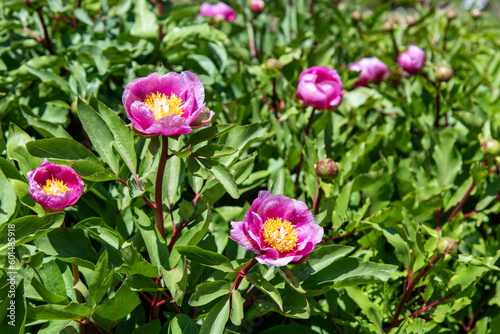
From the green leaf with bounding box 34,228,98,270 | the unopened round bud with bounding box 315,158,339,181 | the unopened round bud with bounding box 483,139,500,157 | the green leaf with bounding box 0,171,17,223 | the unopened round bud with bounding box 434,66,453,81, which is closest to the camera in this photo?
the green leaf with bounding box 34,228,98,270

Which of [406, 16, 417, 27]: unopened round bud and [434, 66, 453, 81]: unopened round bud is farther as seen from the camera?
[406, 16, 417, 27]: unopened round bud

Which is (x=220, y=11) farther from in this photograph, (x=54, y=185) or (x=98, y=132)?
(x=54, y=185)

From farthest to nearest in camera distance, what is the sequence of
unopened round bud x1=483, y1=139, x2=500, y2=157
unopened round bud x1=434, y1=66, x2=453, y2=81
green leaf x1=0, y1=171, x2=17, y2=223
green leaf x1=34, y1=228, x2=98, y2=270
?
unopened round bud x1=434, y1=66, x2=453, y2=81 → unopened round bud x1=483, y1=139, x2=500, y2=157 → green leaf x1=0, y1=171, x2=17, y2=223 → green leaf x1=34, y1=228, x2=98, y2=270

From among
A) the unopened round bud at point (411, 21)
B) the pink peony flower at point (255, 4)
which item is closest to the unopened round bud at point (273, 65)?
the pink peony flower at point (255, 4)

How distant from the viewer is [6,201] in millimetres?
1112

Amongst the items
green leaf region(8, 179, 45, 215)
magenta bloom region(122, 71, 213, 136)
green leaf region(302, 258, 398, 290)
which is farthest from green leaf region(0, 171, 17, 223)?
green leaf region(302, 258, 398, 290)

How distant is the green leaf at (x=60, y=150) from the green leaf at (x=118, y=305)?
277mm

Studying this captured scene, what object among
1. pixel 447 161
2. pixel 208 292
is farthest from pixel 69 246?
pixel 447 161

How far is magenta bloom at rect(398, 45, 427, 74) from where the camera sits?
1.79 meters

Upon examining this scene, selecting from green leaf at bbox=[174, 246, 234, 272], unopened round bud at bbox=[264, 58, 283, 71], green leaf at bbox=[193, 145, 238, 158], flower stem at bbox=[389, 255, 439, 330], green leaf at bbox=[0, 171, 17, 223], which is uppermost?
green leaf at bbox=[193, 145, 238, 158]

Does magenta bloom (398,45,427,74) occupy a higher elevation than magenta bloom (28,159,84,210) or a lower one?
lower

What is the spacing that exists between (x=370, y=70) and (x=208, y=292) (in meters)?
1.24

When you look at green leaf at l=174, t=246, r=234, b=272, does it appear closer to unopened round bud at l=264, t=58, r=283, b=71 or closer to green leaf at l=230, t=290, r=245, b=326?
green leaf at l=230, t=290, r=245, b=326

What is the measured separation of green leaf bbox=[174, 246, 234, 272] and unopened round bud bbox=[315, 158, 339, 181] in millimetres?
399
